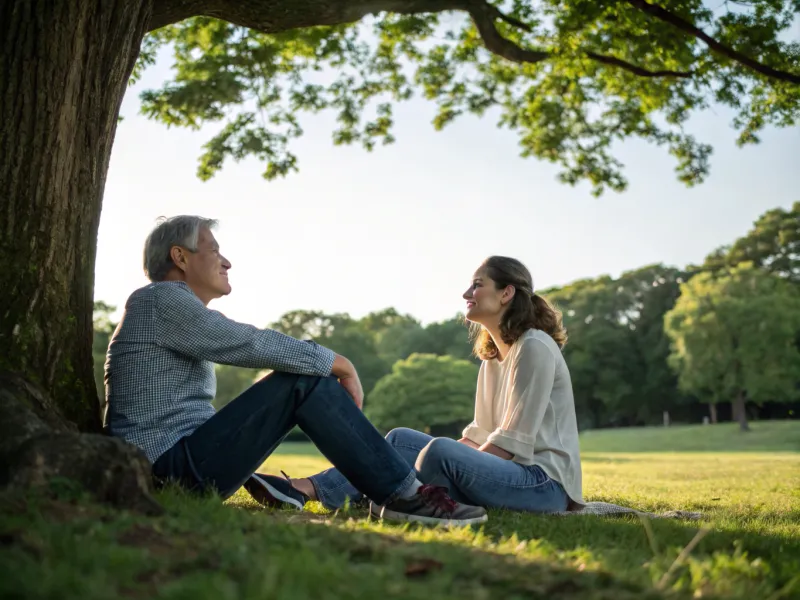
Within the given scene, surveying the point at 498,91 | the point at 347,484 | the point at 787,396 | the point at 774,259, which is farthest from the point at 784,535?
the point at 774,259

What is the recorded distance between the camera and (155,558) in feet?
8.54

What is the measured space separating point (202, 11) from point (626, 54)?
21.5 feet

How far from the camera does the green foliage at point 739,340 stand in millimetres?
46125

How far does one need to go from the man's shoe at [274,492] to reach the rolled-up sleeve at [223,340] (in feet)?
3.63

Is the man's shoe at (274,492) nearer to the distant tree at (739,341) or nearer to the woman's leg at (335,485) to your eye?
the woman's leg at (335,485)

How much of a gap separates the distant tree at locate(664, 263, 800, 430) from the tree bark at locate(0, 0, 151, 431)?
147 ft

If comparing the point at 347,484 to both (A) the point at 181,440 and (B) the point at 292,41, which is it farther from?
(B) the point at 292,41

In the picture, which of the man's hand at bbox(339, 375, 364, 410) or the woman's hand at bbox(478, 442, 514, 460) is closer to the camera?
the man's hand at bbox(339, 375, 364, 410)

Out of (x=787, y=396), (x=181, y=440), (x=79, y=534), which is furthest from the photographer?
(x=787, y=396)

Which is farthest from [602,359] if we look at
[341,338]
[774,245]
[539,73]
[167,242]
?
[167,242]

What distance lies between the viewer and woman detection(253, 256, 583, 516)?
5.07 m


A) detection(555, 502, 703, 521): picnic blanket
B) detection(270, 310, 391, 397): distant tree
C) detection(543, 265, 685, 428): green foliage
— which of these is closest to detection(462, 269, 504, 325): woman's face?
detection(555, 502, 703, 521): picnic blanket

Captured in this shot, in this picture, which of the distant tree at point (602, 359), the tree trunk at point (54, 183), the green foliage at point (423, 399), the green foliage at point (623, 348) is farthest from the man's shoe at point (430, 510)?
the green foliage at point (623, 348)

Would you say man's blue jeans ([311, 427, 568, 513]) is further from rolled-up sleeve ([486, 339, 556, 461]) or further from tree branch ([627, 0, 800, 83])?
tree branch ([627, 0, 800, 83])
